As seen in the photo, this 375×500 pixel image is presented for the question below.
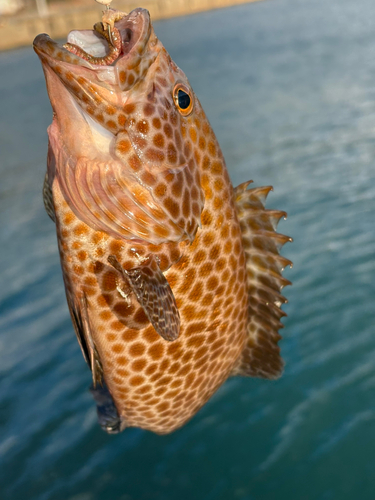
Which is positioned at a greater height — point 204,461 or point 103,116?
point 103,116

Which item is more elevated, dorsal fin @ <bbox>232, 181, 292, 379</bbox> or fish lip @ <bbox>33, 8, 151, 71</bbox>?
fish lip @ <bbox>33, 8, 151, 71</bbox>

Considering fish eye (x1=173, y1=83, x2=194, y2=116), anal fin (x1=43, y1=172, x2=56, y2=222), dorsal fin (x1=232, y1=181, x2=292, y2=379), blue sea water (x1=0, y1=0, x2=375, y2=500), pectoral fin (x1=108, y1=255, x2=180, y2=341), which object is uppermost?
fish eye (x1=173, y1=83, x2=194, y2=116)

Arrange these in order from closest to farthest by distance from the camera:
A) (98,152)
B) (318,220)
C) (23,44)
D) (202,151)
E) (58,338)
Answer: (98,152), (202,151), (58,338), (318,220), (23,44)

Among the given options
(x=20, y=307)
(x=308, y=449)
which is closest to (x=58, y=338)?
(x=20, y=307)

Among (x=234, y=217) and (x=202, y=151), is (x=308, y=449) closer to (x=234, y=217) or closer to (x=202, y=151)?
(x=234, y=217)

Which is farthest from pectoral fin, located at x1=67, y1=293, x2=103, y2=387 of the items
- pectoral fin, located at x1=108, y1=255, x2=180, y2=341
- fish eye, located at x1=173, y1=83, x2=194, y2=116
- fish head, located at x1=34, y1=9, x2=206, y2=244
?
fish eye, located at x1=173, y1=83, x2=194, y2=116

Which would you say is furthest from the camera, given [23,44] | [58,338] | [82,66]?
[23,44]

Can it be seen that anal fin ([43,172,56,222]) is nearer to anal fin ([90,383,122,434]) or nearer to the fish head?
the fish head
